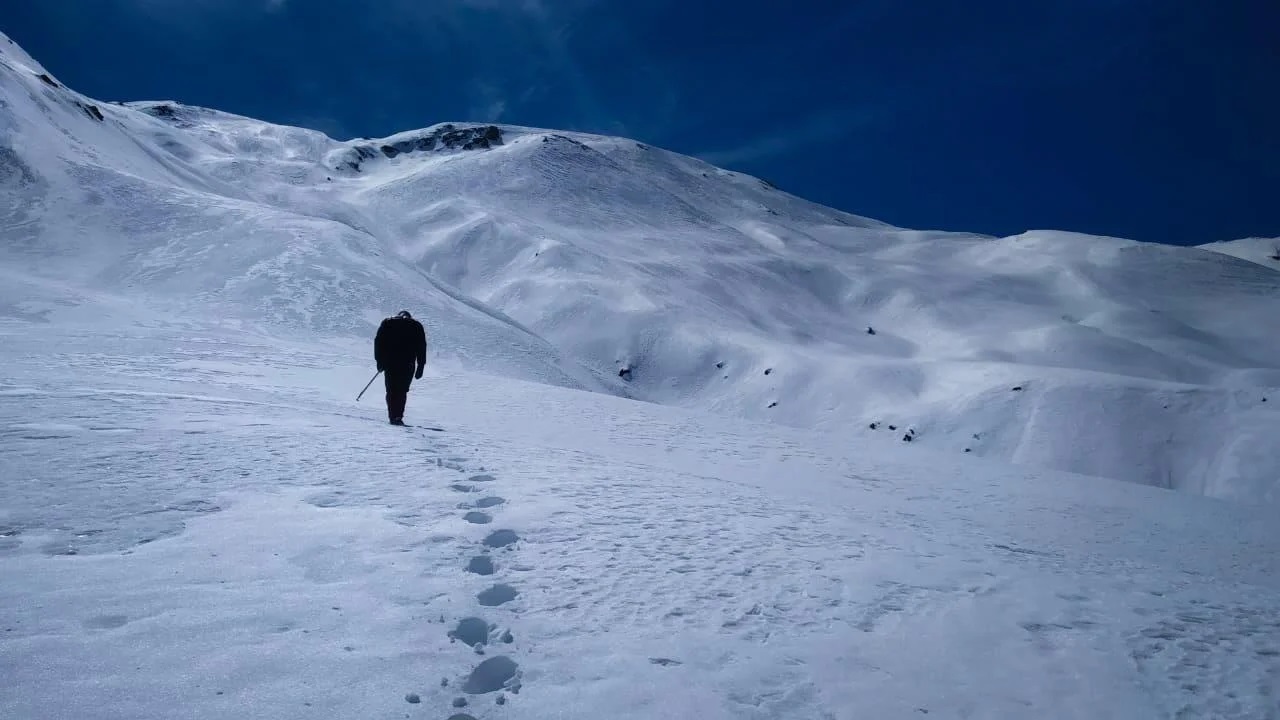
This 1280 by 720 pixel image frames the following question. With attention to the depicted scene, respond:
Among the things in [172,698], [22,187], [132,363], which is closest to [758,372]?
[132,363]

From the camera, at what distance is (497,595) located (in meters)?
4.54

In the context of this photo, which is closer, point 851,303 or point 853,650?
point 853,650

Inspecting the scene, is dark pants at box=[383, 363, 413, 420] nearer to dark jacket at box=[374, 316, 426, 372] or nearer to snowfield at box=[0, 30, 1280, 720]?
dark jacket at box=[374, 316, 426, 372]

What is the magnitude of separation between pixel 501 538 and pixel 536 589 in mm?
1109

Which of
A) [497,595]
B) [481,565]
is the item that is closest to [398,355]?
[481,565]

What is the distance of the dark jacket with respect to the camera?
11383mm

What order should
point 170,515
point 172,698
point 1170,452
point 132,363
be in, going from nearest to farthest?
point 172,698
point 170,515
point 132,363
point 1170,452

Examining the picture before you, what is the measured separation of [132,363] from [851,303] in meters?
61.6

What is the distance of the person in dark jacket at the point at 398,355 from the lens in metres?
11.1

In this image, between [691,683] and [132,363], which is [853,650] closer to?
[691,683]

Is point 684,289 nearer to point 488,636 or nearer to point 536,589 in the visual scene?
point 536,589

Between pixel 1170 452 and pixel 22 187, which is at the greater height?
pixel 22 187

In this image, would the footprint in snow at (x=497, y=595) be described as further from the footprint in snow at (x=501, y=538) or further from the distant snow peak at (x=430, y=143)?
the distant snow peak at (x=430, y=143)

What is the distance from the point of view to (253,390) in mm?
11852
